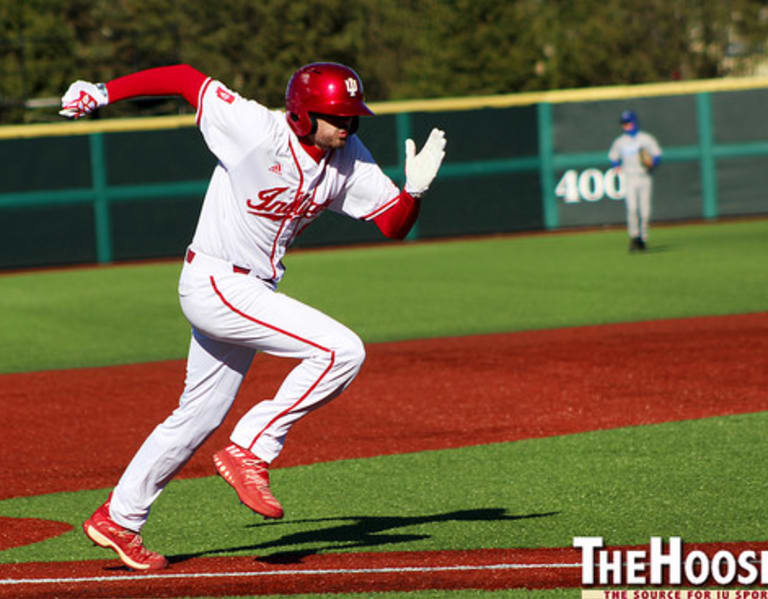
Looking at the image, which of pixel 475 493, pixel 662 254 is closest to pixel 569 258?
pixel 662 254

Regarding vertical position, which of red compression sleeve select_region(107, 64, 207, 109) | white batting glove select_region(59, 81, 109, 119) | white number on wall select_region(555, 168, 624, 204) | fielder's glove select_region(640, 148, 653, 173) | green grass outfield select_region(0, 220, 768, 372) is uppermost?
white number on wall select_region(555, 168, 624, 204)

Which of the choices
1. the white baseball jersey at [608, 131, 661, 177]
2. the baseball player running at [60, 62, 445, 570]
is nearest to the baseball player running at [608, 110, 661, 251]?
the white baseball jersey at [608, 131, 661, 177]

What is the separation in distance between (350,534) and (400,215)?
1556 mm

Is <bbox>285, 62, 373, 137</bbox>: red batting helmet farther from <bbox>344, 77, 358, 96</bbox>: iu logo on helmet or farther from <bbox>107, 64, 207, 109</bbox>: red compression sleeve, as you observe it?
<bbox>107, 64, 207, 109</bbox>: red compression sleeve

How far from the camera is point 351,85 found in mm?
5578

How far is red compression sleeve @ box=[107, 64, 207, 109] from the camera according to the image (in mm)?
5793

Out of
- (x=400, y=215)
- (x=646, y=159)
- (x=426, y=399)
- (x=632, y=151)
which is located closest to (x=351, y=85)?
(x=400, y=215)

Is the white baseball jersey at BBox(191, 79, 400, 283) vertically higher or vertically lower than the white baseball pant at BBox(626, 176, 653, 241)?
lower

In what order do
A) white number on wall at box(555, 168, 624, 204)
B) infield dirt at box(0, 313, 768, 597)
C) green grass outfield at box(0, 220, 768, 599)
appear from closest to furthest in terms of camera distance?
green grass outfield at box(0, 220, 768, 599) < infield dirt at box(0, 313, 768, 597) < white number on wall at box(555, 168, 624, 204)

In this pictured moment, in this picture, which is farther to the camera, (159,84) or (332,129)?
(159,84)

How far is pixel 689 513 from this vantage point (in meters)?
6.52

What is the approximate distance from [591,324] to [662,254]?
693 cm

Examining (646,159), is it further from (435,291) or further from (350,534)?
(350,534)

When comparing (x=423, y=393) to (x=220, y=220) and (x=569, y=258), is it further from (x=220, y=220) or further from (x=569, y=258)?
(x=569, y=258)
